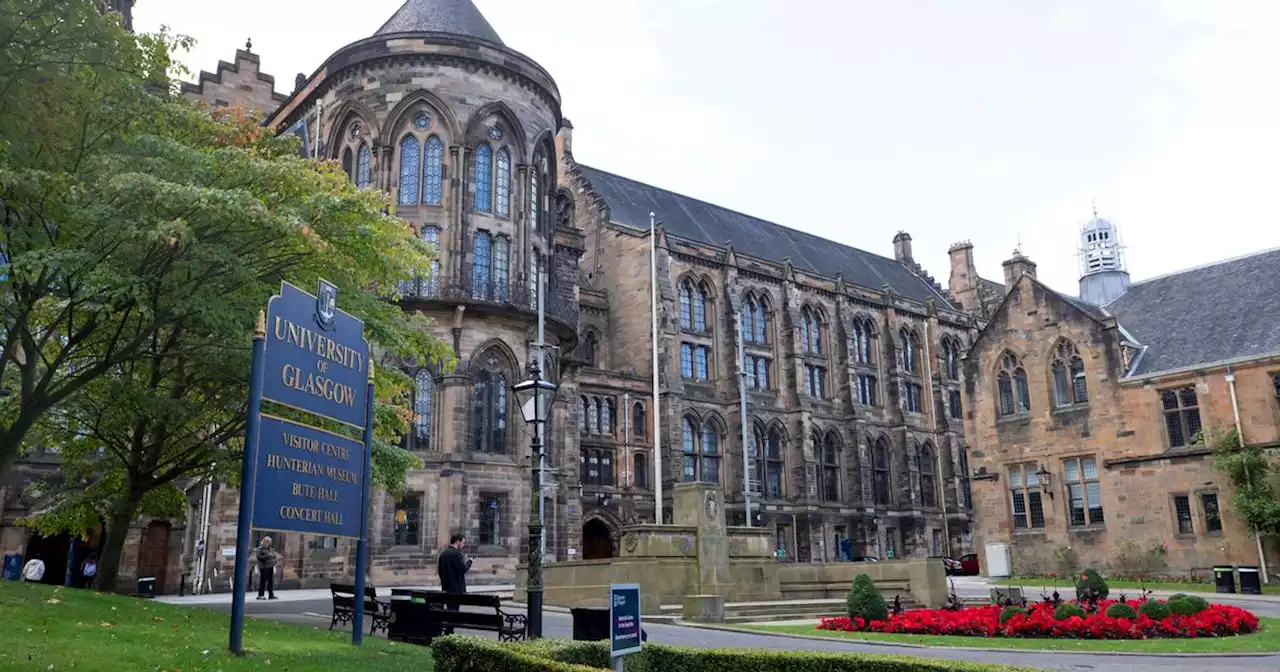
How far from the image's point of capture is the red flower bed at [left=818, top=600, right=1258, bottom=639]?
16.7 m

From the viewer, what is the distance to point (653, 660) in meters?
11.1

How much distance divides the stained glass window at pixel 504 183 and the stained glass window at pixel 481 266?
136 centimetres

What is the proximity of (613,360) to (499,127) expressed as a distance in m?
19.1

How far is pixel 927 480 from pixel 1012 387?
2675 centimetres

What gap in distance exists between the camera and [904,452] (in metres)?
62.9

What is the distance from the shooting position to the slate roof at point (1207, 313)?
3378 cm

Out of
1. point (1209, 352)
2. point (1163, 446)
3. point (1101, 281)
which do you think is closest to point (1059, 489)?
point (1163, 446)

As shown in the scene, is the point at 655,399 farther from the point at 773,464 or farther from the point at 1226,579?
the point at 1226,579

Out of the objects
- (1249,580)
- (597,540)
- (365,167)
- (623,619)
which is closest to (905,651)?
(623,619)

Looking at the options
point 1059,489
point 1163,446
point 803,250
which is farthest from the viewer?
point 803,250

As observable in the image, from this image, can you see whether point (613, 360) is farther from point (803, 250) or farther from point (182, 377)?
point (182, 377)

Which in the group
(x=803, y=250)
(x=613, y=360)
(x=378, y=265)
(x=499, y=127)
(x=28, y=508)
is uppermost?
(x=803, y=250)

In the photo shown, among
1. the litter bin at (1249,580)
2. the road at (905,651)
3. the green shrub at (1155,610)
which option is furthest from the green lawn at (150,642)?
the litter bin at (1249,580)

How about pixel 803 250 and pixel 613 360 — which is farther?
pixel 803 250
